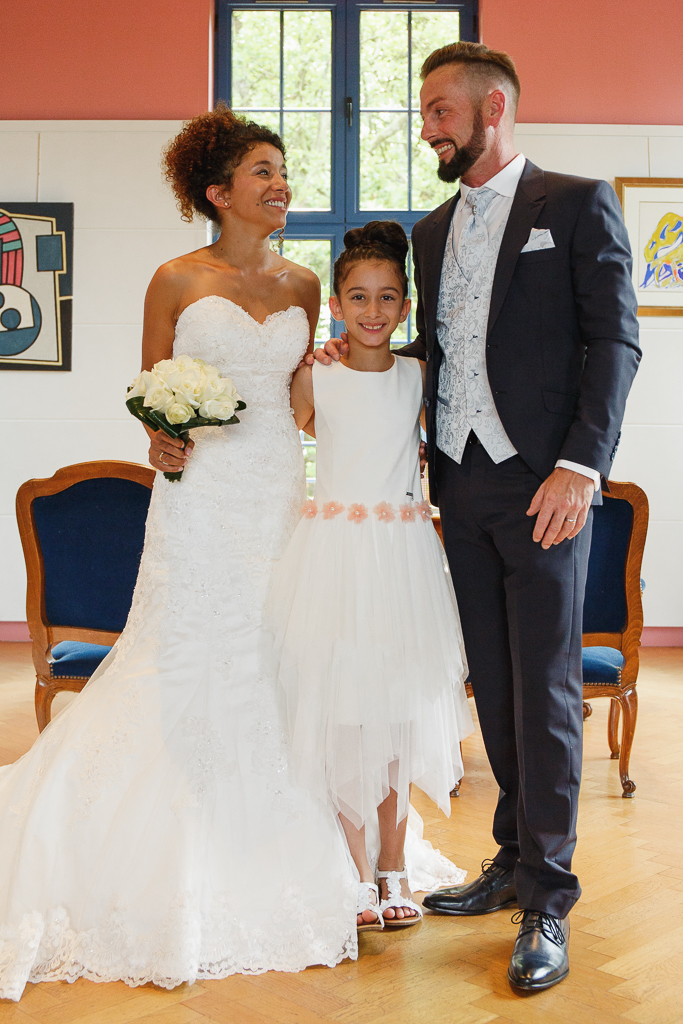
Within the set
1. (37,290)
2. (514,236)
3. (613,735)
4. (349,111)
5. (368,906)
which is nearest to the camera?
(514,236)

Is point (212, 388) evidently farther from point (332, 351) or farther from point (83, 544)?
point (83, 544)

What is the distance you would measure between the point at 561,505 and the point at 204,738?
96 centimetres

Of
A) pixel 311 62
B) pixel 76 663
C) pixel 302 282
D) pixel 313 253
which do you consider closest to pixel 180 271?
pixel 302 282

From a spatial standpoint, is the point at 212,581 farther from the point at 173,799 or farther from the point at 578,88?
the point at 578,88

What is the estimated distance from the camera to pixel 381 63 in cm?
607

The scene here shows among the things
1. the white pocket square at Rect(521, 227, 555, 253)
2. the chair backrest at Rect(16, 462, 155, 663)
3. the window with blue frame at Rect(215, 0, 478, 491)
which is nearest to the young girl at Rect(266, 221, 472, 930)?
the white pocket square at Rect(521, 227, 555, 253)

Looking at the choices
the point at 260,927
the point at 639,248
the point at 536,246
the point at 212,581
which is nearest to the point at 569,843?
the point at 260,927

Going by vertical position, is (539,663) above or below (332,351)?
below

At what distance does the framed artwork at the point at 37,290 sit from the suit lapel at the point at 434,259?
4.01 m

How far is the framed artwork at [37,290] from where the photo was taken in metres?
5.72

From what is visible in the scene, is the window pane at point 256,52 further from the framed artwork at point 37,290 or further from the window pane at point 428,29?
the framed artwork at point 37,290

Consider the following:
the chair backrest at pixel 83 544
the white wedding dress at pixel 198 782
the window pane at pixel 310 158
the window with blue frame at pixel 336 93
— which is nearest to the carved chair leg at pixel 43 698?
the chair backrest at pixel 83 544

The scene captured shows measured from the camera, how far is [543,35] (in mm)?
5781

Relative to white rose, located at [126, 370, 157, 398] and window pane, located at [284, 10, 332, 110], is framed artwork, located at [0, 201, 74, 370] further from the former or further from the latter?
white rose, located at [126, 370, 157, 398]
